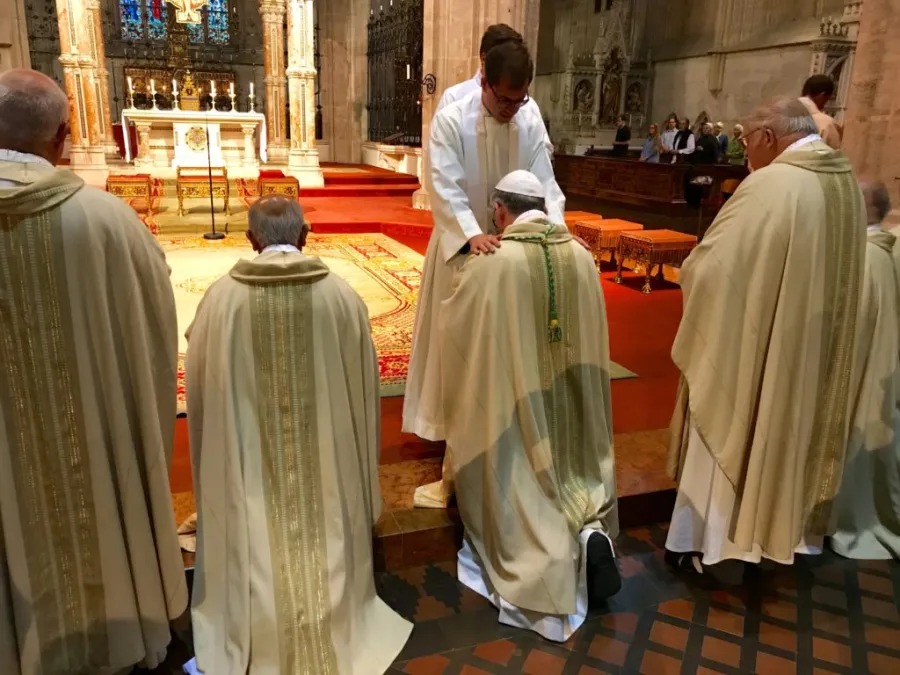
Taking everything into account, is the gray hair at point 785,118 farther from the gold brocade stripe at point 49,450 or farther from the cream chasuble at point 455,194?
the gold brocade stripe at point 49,450

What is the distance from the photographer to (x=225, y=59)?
17.5 m

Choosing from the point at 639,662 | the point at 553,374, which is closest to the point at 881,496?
the point at 639,662

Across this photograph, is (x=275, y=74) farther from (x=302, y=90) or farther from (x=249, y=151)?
(x=249, y=151)

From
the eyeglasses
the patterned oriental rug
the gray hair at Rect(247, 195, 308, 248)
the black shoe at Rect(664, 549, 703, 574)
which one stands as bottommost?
the black shoe at Rect(664, 549, 703, 574)

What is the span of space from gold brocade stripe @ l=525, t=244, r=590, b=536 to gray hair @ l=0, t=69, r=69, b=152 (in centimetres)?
146

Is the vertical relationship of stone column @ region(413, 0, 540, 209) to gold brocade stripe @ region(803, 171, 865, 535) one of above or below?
above

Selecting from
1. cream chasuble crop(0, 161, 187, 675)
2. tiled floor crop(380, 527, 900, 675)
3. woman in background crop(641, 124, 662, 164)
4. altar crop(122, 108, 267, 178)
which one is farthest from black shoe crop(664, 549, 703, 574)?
woman in background crop(641, 124, 662, 164)

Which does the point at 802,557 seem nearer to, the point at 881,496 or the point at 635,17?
the point at 881,496

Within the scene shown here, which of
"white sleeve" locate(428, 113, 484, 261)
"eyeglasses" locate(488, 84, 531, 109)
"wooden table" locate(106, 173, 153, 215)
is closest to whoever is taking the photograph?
"eyeglasses" locate(488, 84, 531, 109)

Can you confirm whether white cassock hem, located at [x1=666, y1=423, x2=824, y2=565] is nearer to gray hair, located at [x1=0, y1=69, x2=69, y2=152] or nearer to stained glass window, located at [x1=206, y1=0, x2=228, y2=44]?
gray hair, located at [x1=0, y1=69, x2=69, y2=152]

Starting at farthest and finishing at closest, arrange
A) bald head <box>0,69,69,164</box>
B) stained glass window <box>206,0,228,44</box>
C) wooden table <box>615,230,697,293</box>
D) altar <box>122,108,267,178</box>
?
1. stained glass window <box>206,0,228,44</box>
2. altar <box>122,108,267,178</box>
3. wooden table <box>615,230,697,293</box>
4. bald head <box>0,69,69,164</box>

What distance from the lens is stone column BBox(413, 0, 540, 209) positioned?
Answer: 9.80 metres

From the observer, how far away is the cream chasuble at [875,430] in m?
3.01

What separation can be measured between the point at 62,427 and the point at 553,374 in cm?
158
